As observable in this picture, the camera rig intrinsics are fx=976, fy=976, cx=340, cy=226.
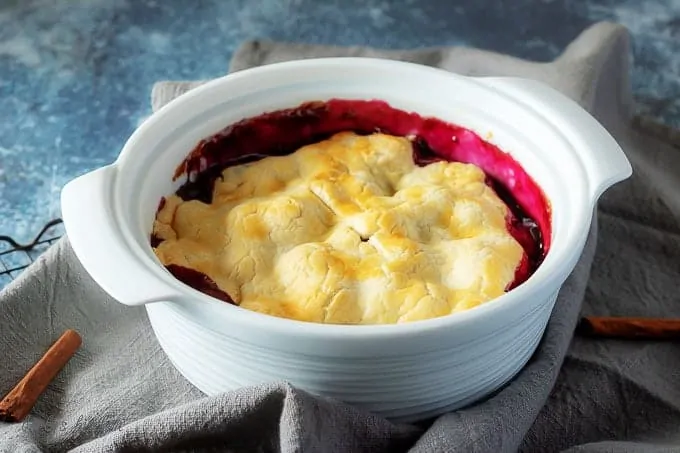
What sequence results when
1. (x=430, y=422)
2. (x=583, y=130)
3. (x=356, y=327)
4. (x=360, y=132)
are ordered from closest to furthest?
(x=356, y=327), (x=430, y=422), (x=583, y=130), (x=360, y=132)

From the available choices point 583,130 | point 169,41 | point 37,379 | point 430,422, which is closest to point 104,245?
point 37,379

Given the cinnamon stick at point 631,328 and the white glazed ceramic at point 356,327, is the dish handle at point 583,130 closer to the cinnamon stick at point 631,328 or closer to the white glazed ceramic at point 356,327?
the white glazed ceramic at point 356,327

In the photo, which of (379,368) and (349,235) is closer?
(379,368)

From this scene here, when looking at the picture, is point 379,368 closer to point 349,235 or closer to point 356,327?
point 356,327

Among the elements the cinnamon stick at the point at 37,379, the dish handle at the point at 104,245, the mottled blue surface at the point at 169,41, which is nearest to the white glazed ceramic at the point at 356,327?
the dish handle at the point at 104,245

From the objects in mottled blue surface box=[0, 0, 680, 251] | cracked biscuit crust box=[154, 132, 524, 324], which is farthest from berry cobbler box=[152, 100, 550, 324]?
mottled blue surface box=[0, 0, 680, 251]

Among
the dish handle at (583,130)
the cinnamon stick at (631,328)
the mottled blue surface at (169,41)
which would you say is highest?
the dish handle at (583,130)
